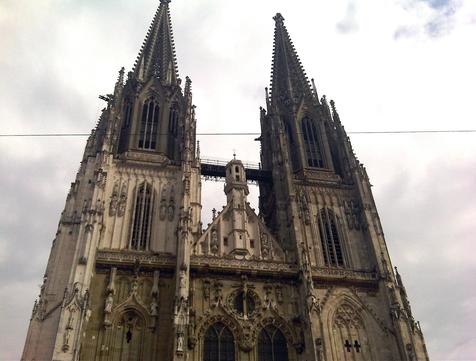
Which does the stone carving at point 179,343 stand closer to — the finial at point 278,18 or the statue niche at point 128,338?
the statue niche at point 128,338

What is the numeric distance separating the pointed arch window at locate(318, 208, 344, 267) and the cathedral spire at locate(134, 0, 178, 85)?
62.7 feet

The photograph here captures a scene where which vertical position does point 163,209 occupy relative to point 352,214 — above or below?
below

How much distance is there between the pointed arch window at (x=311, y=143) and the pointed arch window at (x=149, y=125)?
12.9 m

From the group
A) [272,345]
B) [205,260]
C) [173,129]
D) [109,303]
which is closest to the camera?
[109,303]

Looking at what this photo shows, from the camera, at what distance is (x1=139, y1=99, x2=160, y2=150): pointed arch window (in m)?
36.8

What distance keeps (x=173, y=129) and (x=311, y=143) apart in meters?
12.1

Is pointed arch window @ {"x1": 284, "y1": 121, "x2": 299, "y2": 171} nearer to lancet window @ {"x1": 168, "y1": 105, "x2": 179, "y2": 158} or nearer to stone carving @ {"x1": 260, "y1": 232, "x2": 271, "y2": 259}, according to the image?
stone carving @ {"x1": 260, "y1": 232, "x2": 271, "y2": 259}

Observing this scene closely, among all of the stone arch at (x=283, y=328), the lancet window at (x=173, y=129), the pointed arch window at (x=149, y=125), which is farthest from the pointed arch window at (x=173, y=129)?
the stone arch at (x=283, y=328)

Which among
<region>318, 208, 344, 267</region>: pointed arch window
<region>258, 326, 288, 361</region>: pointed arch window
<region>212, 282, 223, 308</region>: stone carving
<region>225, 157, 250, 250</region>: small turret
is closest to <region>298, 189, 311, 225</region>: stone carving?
<region>318, 208, 344, 267</region>: pointed arch window

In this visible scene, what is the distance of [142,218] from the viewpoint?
102ft

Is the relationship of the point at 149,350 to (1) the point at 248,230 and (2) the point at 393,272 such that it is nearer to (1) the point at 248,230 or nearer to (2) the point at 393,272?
(1) the point at 248,230

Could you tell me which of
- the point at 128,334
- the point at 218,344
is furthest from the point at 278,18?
the point at 128,334

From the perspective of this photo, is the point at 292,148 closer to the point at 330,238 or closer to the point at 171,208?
the point at 330,238

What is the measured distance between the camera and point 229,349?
25.8m
